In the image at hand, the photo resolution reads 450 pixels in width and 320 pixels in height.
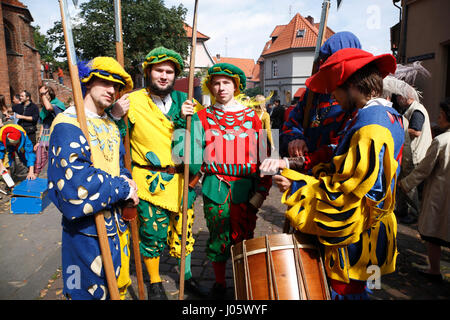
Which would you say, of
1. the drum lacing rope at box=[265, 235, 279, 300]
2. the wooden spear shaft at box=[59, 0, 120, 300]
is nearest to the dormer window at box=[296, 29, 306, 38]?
the wooden spear shaft at box=[59, 0, 120, 300]

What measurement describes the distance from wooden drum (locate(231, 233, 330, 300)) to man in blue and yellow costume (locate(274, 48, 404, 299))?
9 centimetres

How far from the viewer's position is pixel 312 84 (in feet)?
5.97

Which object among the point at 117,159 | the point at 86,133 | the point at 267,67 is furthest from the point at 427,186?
the point at 267,67

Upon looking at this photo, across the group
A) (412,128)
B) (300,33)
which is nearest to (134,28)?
(412,128)

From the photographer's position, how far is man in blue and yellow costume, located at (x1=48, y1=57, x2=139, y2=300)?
158 centimetres

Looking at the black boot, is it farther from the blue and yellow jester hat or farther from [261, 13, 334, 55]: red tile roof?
[261, 13, 334, 55]: red tile roof

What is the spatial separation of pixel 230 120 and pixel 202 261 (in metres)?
2.03

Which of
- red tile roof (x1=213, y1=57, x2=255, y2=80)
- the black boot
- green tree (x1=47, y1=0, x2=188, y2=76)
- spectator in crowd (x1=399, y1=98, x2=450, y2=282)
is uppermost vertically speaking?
red tile roof (x1=213, y1=57, x2=255, y2=80)

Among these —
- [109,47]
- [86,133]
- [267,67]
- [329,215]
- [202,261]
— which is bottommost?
[202,261]

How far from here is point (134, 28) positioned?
19.6 meters

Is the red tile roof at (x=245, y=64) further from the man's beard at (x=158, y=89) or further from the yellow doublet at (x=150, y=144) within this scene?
the yellow doublet at (x=150, y=144)

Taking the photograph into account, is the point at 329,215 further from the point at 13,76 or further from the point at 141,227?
the point at 13,76

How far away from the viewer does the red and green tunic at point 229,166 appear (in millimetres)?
2545

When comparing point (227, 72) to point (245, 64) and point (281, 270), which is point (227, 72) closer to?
point (281, 270)
